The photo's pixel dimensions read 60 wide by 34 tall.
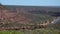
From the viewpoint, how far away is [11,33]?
1.44m

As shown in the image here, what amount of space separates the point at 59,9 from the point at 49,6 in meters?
0.14

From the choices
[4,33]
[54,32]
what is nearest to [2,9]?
[4,33]

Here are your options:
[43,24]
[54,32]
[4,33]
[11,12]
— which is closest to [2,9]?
[11,12]

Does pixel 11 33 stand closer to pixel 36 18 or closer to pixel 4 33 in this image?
pixel 4 33

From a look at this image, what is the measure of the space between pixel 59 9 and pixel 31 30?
0.47 m

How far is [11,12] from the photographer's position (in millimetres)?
1521

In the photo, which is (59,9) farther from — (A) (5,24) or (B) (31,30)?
(A) (5,24)

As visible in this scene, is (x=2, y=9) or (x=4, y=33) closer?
(x=4, y=33)

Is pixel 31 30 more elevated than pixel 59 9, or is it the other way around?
pixel 59 9
